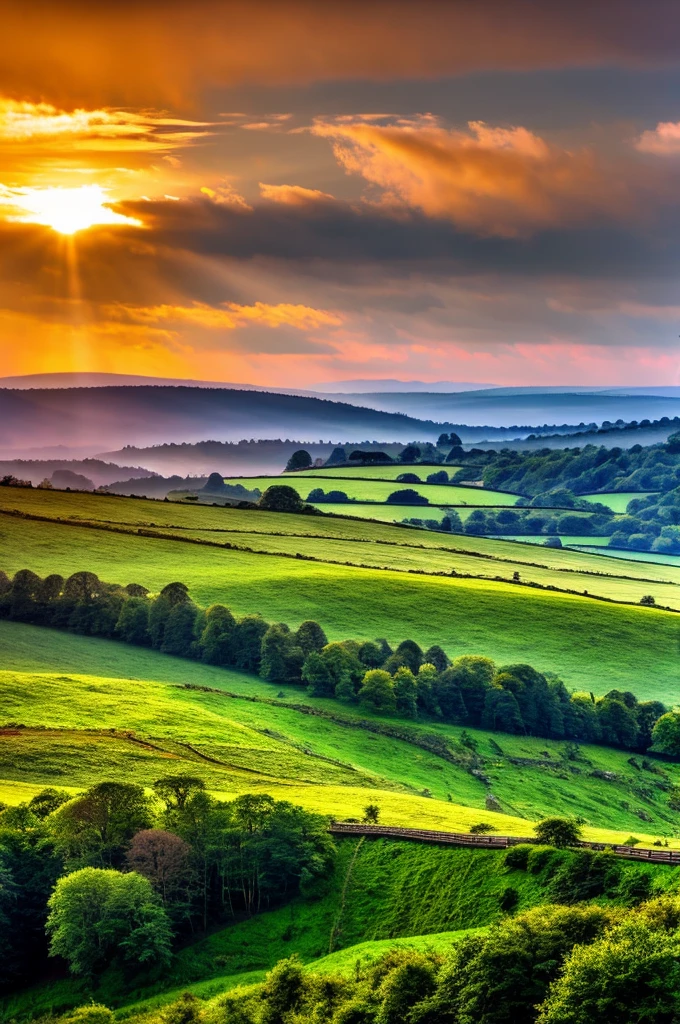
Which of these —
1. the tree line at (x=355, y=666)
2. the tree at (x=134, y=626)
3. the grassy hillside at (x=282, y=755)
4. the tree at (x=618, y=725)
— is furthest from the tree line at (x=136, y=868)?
the tree at (x=134, y=626)

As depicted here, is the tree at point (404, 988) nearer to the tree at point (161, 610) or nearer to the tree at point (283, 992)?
the tree at point (283, 992)

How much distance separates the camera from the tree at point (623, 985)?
4931cm

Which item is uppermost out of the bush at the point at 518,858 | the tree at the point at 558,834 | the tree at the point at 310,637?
the tree at the point at 310,637

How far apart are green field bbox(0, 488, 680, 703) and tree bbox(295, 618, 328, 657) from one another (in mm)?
6815

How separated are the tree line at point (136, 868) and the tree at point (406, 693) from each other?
41.7 metres

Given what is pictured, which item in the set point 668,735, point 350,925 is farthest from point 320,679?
point 350,925

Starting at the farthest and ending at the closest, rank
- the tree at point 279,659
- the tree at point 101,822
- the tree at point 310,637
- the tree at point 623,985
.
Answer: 1. the tree at point 310,637
2. the tree at point 279,659
3. the tree at point 101,822
4. the tree at point 623,985

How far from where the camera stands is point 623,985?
4969 cm

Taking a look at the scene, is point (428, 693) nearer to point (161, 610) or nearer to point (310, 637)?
point (310, 637)

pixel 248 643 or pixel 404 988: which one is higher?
pixel 248 643

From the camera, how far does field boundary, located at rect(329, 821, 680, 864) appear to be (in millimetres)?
64125

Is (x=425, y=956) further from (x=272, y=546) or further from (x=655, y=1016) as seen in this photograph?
(x=272, y=546)

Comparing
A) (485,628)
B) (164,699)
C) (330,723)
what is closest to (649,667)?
(485,628)

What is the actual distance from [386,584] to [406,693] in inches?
1485
